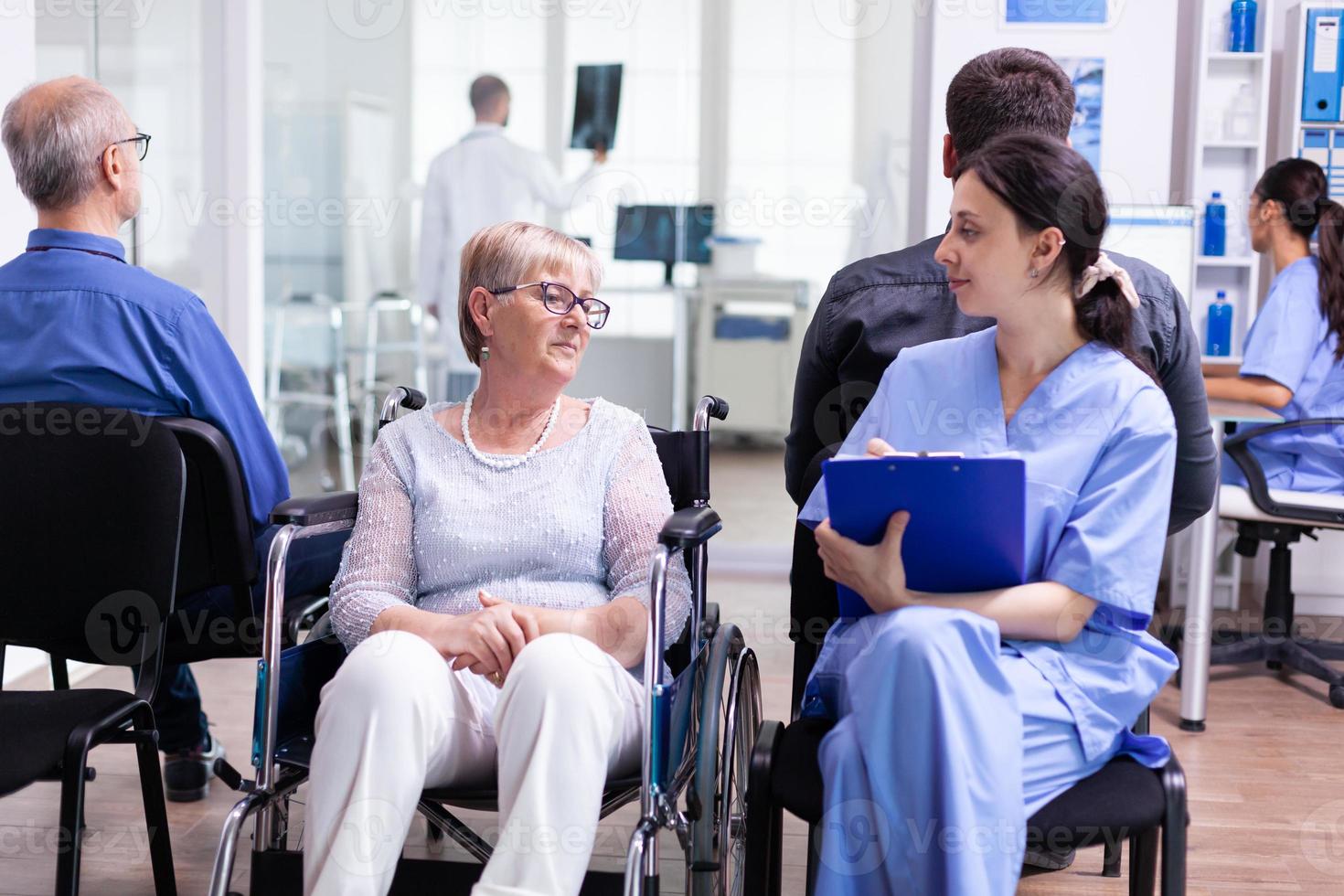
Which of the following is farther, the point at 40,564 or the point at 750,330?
the point at 750,330

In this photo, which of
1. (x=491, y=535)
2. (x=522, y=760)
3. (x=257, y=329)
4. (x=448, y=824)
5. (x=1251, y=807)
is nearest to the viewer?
(x=522, y=760)

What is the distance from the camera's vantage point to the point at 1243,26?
4.25 metres

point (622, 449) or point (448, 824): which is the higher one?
point (622, 449)

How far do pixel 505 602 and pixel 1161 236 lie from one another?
288 centimetres

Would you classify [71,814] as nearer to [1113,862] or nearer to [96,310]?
[96,310]

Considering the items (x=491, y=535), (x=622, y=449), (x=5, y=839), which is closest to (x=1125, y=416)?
(x=622, y=449)

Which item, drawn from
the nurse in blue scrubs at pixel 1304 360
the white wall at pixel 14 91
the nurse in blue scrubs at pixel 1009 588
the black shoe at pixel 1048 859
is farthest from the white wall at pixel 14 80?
the nurse in blue scrubs at pixel 1304 360

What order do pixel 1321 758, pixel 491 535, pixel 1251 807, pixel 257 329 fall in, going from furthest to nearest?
pixel 257 329
pixel 1321 758
pixel 1251 807
pixel 491 535

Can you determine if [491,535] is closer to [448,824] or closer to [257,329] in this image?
[448,824]

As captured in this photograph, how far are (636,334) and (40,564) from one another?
120 inches

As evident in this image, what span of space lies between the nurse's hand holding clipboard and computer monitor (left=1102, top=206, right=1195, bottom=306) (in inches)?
106

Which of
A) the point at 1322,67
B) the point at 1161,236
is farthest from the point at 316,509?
the point at 1322,67

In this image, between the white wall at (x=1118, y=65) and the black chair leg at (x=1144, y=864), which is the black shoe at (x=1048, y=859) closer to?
the black chair leg at (x=1144, y=864)

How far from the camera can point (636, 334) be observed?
4816 millimetres
